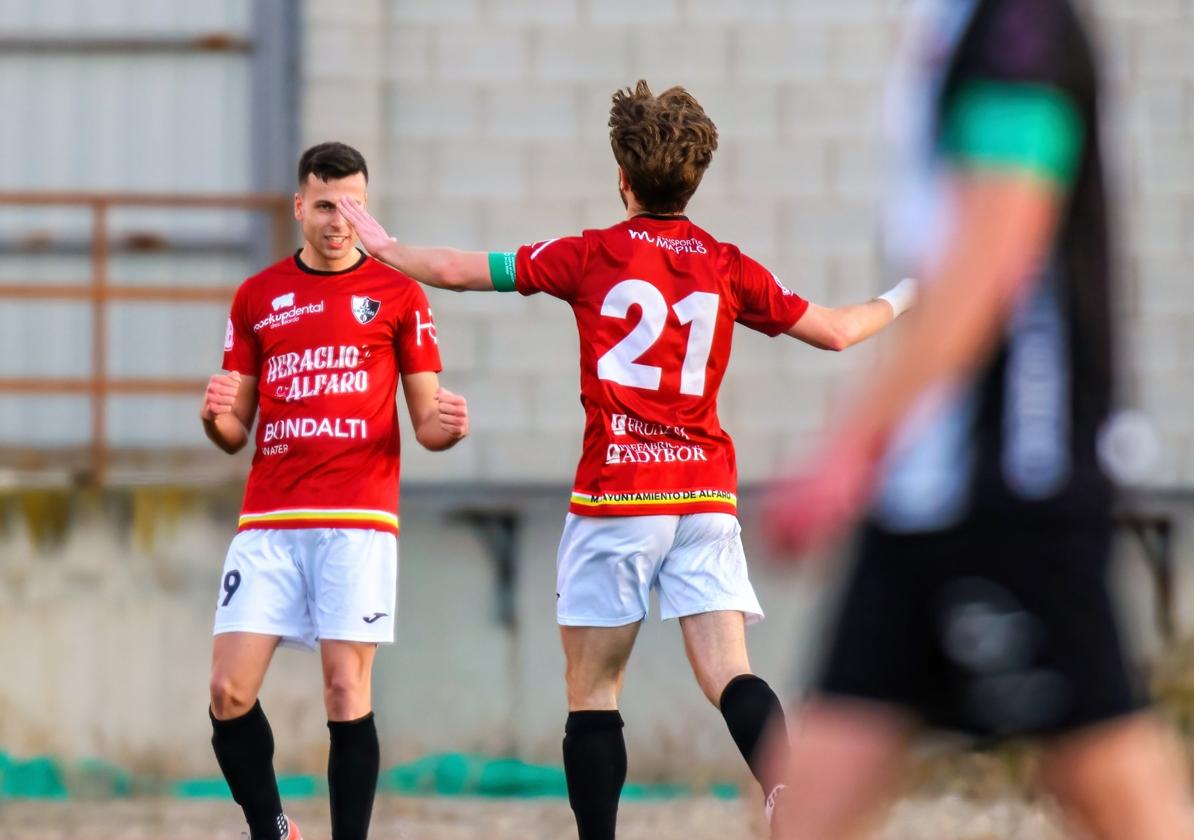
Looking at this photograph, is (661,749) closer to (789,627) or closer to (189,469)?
(789,627)

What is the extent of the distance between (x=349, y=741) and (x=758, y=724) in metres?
1.35

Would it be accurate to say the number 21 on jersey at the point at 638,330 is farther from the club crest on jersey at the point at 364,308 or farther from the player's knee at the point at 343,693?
the player's knee at the point at 343,693

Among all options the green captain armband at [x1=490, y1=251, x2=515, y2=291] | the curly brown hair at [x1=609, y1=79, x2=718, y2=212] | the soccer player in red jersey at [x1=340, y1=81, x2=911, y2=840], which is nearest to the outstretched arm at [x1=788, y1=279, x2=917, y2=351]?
the soccer player in red jersey at [x1=340, y1=81, x2=911, y2=840]

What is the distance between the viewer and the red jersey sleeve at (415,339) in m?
5.40

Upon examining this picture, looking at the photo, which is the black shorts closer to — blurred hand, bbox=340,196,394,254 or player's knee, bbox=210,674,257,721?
blurred hand, bbox=340,196,394,254

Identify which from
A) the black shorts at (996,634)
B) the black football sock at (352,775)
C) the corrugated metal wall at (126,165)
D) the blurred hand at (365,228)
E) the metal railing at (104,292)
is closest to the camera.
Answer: the black shorts at (996,634)

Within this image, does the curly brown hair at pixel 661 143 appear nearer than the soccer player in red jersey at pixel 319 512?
Yes

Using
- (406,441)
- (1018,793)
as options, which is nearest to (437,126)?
(406,441)

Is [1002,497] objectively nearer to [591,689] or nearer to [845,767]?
[845,767]

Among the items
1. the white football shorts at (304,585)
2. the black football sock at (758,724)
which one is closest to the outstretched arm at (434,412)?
the white football shorts at (304,585)

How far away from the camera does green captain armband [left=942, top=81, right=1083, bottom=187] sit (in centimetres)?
231

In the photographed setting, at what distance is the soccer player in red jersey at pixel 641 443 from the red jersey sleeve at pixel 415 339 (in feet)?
2.31

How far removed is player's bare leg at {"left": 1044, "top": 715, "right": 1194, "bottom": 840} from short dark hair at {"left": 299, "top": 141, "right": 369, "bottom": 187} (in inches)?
135

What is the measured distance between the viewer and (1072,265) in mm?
2438
